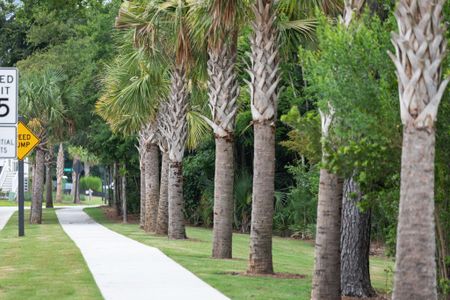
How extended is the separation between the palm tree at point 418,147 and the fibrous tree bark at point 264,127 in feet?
26.0

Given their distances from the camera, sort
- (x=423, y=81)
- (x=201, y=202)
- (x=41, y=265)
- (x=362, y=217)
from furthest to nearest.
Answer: (x=201, y=202), (x=41, y=265), (x=362, y=217), (x=423, y=81)

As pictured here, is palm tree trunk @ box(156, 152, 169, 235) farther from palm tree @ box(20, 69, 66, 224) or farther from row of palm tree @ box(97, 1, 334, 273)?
palm tree @ box(20, 69, 66, 224)

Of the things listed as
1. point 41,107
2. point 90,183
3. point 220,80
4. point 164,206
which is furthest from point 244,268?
point 90,183

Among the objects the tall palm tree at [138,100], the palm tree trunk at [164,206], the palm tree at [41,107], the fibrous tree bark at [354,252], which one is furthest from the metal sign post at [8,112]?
the palm tree at [41,107]

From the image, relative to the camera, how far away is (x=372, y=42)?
38.8 ft

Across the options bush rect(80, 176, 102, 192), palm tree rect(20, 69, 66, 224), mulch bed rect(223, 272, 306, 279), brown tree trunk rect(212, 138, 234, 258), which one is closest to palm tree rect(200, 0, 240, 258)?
brown tree trunk rect(212, 138, 234, 258)

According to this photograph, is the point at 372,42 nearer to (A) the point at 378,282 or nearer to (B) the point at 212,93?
(A) the point at 378,282

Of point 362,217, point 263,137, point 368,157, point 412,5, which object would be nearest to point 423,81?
point 412,5

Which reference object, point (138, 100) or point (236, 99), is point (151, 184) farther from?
point (236, 99)

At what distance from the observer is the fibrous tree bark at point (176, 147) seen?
2877cm

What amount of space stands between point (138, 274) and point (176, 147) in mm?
12443

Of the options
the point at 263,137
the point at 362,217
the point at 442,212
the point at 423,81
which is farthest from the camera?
the point at 263,137

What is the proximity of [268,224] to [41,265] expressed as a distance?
14.6 ft

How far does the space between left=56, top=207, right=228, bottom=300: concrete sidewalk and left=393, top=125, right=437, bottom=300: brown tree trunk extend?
15.3ft
